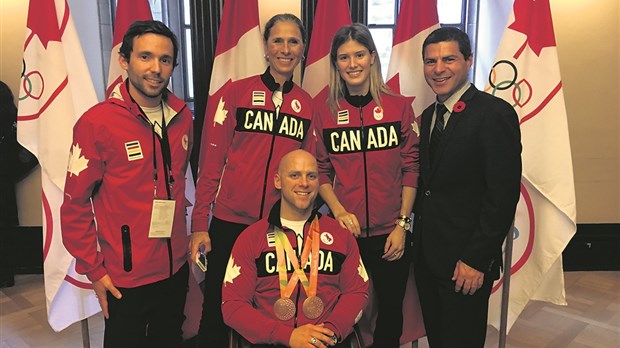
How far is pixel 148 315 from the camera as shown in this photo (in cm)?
172

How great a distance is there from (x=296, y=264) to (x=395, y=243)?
545mm

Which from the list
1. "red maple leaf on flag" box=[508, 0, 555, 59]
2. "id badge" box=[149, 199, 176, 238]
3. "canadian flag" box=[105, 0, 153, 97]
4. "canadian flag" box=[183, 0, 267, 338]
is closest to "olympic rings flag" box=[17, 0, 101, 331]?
"canadian flag" box=[105, 0, 153, 97]

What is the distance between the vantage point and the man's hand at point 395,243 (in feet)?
6.46

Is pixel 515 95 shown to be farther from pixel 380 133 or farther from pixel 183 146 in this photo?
pixel 183 146

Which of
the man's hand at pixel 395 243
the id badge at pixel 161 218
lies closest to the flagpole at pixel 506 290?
the man's hand at pixel 395 243

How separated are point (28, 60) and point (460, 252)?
2.37m

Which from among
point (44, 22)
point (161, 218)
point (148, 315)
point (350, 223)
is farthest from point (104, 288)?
point (44, 22)

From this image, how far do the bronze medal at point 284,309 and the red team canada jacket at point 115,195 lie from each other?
18.5 inches

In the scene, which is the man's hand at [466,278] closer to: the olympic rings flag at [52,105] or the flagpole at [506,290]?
the flagpole at [506,290]

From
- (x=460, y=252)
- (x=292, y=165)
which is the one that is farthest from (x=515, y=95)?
(x=292, y=165)

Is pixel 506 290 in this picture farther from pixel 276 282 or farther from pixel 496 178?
pixel 276 282

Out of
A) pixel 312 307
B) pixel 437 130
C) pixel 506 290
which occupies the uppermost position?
pixel 437 130

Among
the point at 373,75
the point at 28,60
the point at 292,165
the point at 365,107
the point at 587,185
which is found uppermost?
the point at 28,60

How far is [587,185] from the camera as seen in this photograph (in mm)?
3846
